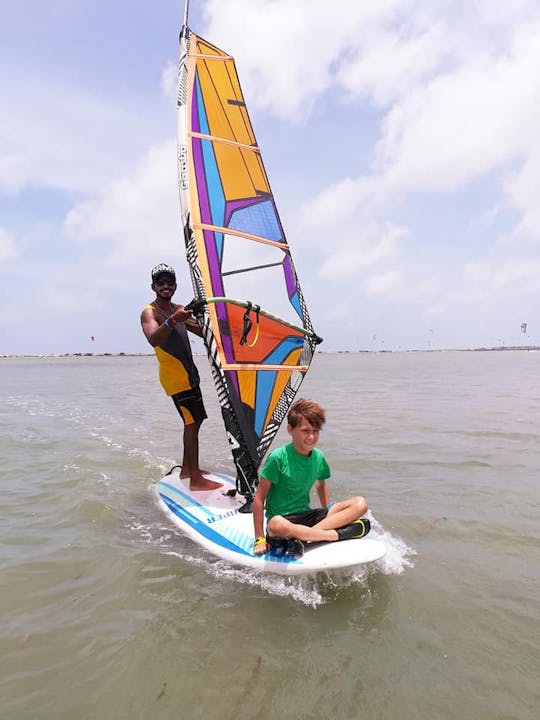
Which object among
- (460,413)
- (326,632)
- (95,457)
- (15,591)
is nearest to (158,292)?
(15,591)

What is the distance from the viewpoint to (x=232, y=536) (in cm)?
412

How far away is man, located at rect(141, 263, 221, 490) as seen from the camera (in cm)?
500

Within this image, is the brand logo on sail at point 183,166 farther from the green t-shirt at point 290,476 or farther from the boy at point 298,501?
the green t-shirt at point 290,476

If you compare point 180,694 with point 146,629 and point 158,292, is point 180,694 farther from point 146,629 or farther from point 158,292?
point 158,292

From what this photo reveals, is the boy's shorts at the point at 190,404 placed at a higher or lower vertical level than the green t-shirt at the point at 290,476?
higher

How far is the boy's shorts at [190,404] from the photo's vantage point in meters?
5.21

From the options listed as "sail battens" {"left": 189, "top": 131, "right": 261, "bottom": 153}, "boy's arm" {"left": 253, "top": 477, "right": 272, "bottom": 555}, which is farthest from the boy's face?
"sail battens" {"left": 189, "top": 131, "right": 261, "bottom": 153}

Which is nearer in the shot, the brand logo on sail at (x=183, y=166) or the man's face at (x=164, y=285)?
the man's face at (x=164, y=285)

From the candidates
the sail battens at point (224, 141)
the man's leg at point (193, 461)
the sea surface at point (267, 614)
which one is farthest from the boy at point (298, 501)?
the sail battens at point (224, 141)

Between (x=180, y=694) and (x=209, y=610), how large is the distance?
2.59ft

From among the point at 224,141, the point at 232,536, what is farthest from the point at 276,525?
the point at 224,141

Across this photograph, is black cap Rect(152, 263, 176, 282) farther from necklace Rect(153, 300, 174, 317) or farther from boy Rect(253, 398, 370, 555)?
boy Rect(253, 398, 370, 555)

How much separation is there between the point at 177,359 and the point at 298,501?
83.1 inches

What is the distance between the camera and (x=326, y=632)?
301 centimetres
